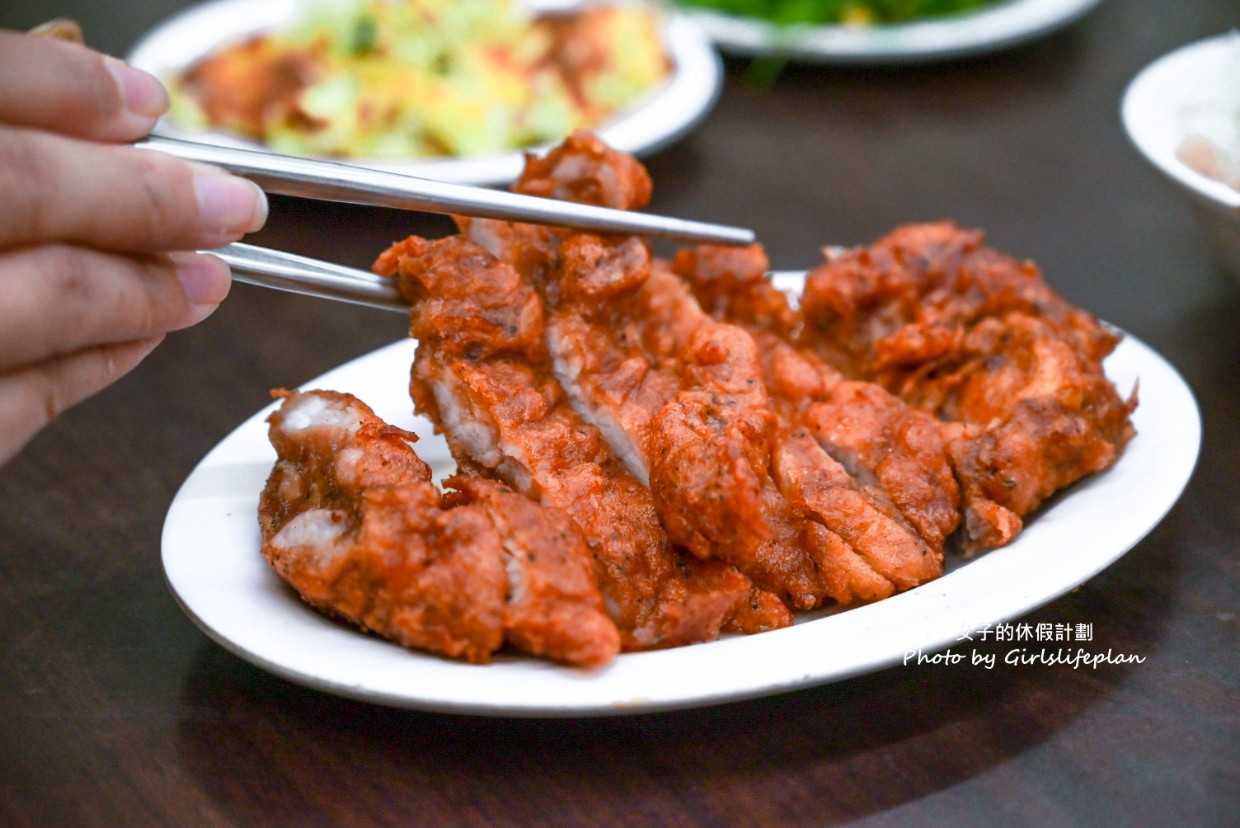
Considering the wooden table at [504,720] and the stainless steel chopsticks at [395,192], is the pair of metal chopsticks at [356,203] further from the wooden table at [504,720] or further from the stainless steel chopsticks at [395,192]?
the wooden table at [504,720]

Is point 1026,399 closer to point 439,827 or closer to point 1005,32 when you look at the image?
point 439,827

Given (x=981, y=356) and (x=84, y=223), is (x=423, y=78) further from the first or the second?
(x=84, y=223)

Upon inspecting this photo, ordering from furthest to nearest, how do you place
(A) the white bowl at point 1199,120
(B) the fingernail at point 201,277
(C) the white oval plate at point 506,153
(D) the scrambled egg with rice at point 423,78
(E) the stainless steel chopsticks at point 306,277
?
1. (D) the scrambled egg with rice at point 423,78
2. (C) the white oval plate at point 506,153
3. (A) the white bowl at point 1199,120
4. (E) the stainless steel chopsticks at point 306,277
5. (B) the fingernail at point 201,277

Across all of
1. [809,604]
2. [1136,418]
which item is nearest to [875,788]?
[809,604]

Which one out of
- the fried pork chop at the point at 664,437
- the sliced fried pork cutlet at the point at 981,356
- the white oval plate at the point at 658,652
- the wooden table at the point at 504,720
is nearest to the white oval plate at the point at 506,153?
the wooden table at the point at 504,720

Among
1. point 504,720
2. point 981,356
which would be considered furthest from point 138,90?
point 981,356
